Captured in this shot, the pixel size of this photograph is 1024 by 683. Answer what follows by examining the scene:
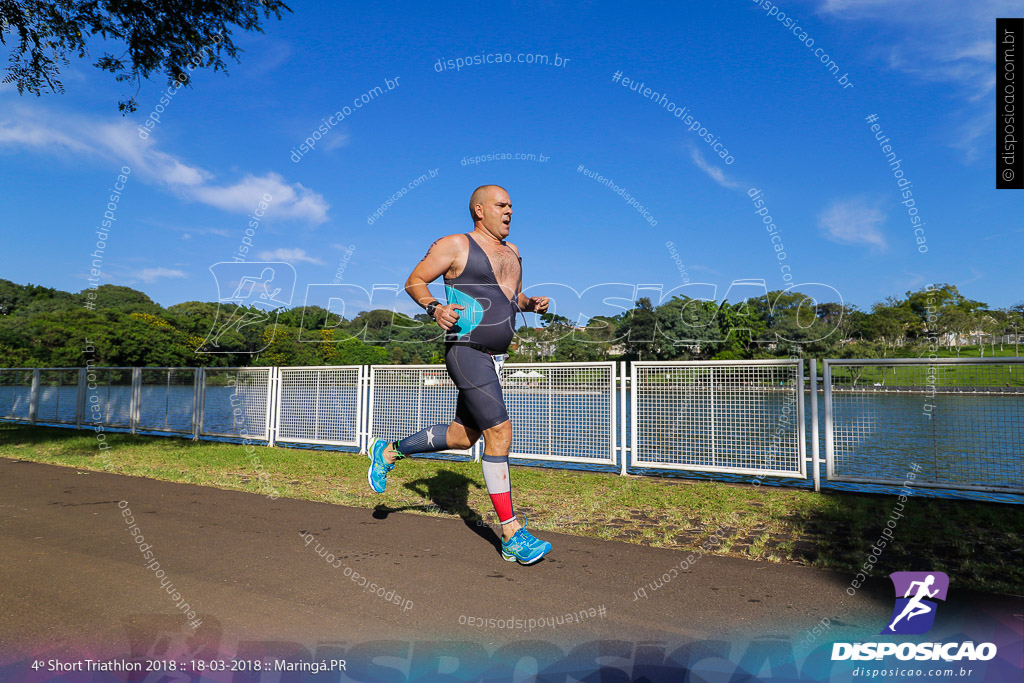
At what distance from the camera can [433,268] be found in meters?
3.55

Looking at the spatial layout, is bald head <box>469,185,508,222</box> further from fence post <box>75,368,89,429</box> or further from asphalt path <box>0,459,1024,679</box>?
fence post <box>75,368,89,429</box>

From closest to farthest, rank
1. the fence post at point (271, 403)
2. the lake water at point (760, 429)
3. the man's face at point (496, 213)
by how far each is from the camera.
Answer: the man's face at point (496, 213) → the lake water at point (760, 429) → the fence post at point (271, 403)

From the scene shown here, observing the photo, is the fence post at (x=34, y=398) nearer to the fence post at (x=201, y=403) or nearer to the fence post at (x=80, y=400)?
the fence post at (x=80, y=400)

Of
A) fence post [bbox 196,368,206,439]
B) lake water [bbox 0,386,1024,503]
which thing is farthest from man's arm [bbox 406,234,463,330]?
fence post [bbox 196,368,206,439]

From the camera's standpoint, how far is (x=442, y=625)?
2607 millimetres

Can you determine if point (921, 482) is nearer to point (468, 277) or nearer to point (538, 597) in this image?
point (538, 597)

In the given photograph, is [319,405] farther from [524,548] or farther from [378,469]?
[524,548]

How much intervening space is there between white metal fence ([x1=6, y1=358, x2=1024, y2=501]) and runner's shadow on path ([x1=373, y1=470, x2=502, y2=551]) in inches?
67.8

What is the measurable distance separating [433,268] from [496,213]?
0.63 m

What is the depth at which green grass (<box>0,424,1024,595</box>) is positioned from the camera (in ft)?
12.8

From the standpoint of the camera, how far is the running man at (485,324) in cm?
356

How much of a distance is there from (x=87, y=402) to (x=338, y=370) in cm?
859

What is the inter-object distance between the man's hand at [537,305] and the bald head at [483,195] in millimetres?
759

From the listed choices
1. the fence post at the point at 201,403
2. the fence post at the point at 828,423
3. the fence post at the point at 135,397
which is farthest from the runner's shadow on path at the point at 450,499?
the fence post at the point at 135,397
